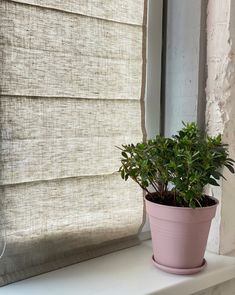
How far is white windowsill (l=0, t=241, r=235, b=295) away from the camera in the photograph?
0.96m

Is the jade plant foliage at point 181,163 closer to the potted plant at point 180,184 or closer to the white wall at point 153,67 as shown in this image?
the potted plant at point 180,184

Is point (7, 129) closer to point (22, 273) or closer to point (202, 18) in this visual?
point (22, 273)

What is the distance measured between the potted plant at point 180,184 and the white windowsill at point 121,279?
35 mm

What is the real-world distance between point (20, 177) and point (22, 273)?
22 centimetres

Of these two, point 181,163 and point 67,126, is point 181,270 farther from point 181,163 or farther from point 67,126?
point 67,126

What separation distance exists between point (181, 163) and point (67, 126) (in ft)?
0.90

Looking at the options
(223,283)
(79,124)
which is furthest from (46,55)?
(223,283)

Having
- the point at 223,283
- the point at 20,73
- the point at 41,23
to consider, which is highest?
the point at 41,23

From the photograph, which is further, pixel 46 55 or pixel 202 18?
pixel 202 18

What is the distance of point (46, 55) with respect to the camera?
99 centimetres

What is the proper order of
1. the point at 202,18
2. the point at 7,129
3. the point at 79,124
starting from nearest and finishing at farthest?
the point at 7,129, the point at 79,124, the point at 202,18

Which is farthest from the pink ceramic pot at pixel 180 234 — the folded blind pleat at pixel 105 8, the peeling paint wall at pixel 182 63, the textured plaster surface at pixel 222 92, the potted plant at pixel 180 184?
the folded blind pleat at pixel 105 8

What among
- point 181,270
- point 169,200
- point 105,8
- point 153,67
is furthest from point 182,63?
point 181,270

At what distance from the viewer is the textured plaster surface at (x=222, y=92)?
44.6 inches
